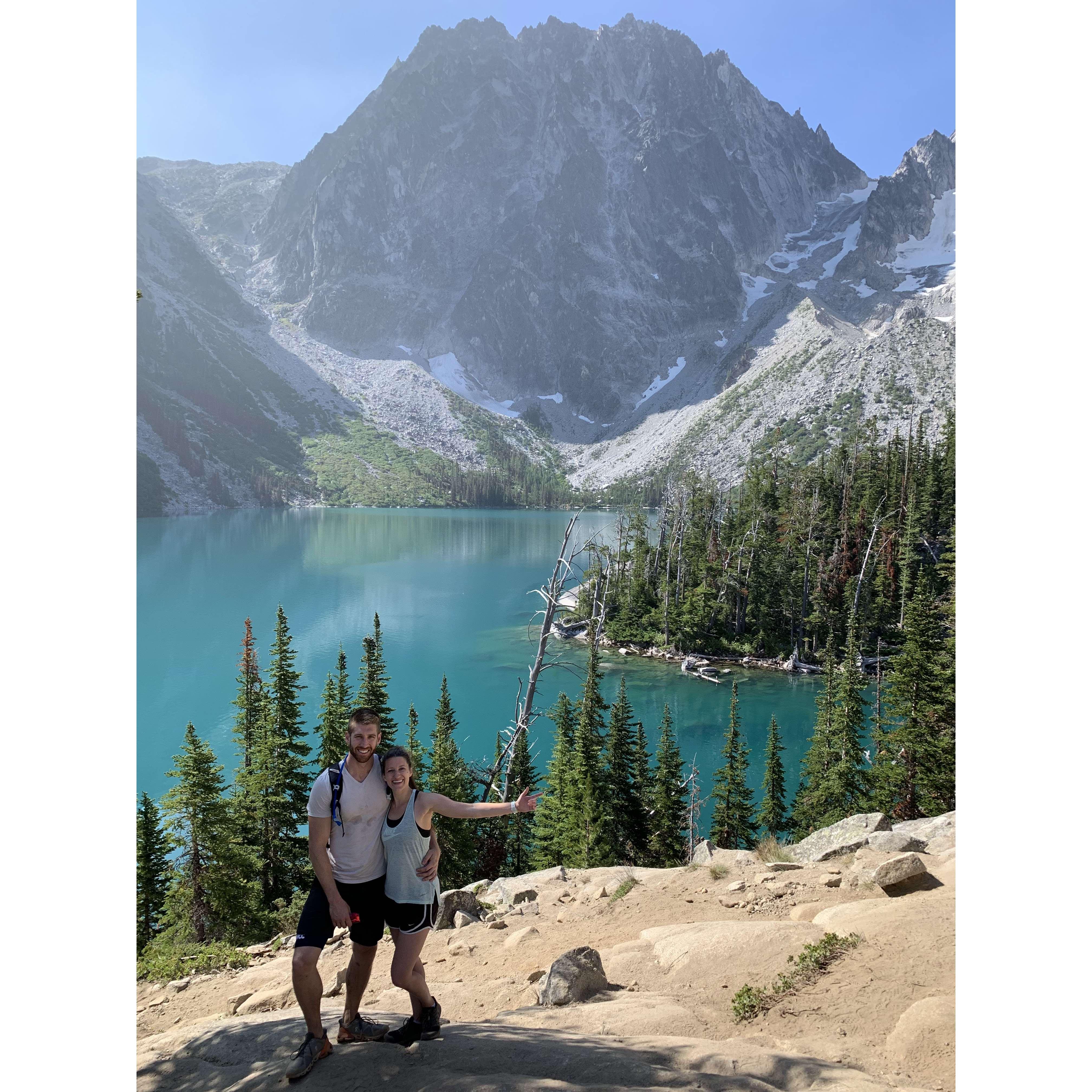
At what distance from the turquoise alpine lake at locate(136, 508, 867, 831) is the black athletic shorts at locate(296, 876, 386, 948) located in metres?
7.85

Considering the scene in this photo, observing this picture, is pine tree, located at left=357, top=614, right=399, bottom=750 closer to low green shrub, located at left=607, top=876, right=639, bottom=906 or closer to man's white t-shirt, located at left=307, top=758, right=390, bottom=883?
low green shrub, located at left=607, top=876, right=639, bottom=906

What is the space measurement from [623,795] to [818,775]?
512 centimetres

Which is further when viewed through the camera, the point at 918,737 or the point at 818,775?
the point at 818,775

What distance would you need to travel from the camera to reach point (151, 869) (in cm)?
1390

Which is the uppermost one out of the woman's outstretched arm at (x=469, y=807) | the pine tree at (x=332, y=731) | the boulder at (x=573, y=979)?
the woman's outstretched arm at (x=469, y=807)

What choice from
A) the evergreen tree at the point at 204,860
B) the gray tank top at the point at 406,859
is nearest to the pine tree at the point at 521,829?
the evergreen tree at the point at 204,860

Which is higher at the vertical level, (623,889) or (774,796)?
(623,889)

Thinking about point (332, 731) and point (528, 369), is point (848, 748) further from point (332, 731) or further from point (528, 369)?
point (528, 369)

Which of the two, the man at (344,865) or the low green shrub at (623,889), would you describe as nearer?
the man at (344,865)

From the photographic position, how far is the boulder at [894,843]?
295 inches

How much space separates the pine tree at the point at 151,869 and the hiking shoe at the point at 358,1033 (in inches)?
460

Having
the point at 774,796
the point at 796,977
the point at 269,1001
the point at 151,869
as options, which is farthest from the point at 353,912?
the point at 774,796

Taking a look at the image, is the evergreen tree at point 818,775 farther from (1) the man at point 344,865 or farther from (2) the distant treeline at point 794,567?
(2) the distant treeline at point 794,567
